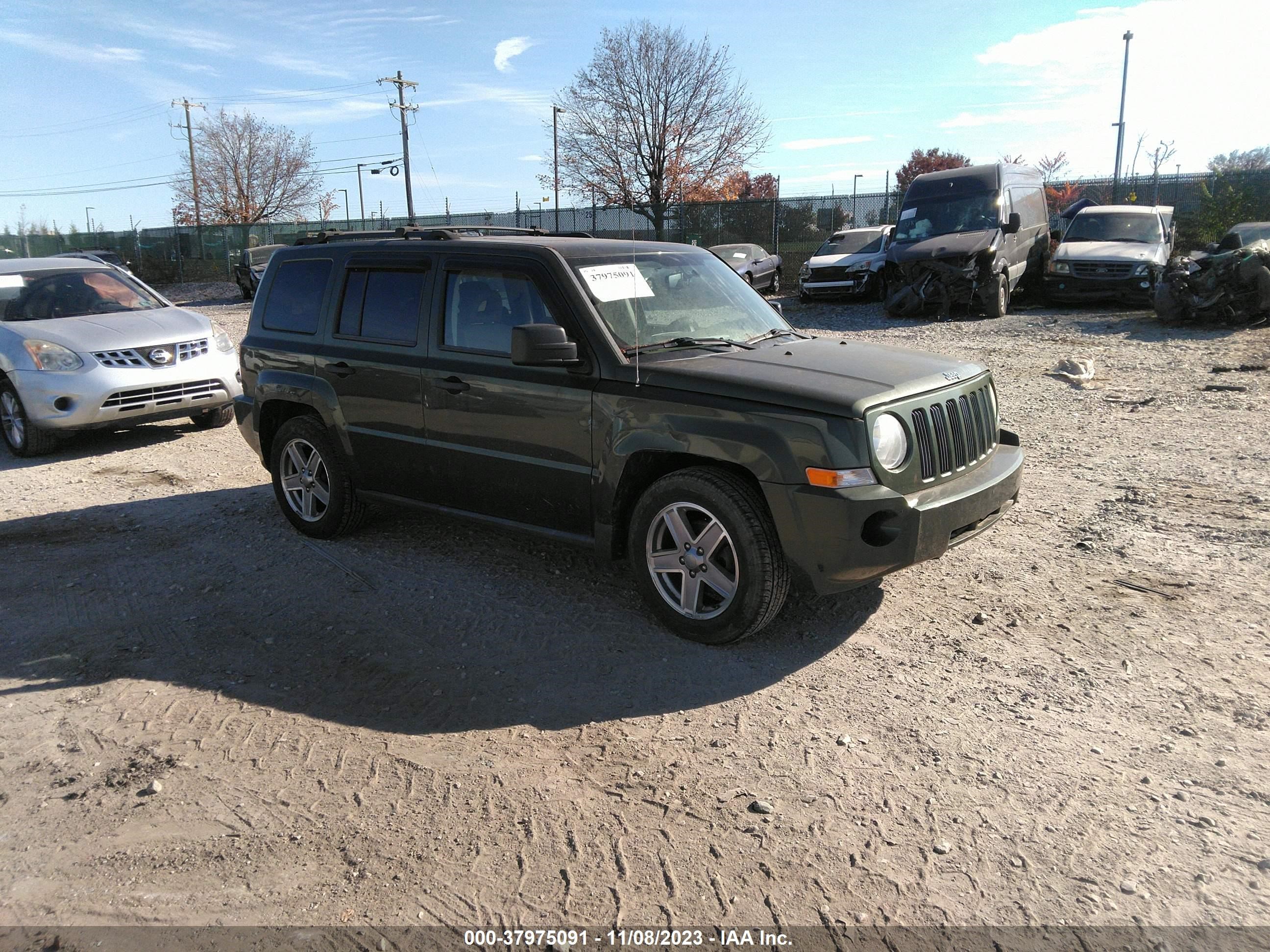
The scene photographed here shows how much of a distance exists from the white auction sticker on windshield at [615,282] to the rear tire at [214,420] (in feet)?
22.4

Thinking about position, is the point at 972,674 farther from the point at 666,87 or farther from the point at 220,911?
the point at 666,87

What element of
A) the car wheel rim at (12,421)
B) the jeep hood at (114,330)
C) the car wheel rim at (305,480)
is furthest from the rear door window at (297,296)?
the car wheel rim at (12,421)

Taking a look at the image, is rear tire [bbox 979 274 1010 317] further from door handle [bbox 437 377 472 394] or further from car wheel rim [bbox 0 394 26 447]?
car wheel rim [bbox 0 394 26 447]

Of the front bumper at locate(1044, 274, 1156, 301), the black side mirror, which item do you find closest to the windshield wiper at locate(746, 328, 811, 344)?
the black side mirror

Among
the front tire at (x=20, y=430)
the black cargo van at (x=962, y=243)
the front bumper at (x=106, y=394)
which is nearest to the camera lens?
the front bumper at (x=106, y=394)

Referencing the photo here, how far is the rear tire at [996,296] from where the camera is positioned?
52.7 feet

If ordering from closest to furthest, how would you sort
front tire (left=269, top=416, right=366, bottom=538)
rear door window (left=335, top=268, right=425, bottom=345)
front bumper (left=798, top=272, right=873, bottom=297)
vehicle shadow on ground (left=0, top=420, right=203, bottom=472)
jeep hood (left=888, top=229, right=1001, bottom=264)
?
rear door window (left=335, top=268, right=425, bottom=345) < front tire (left=269, top=416, right=366, bottom=538) < vehicle shadow on ground (left=0, top=420, right=203, bottom=472) < jeep hood (left=888, top=229, right=1001, bottom=264) < front bumper (left=798, top=272, right=873, bottom=297)

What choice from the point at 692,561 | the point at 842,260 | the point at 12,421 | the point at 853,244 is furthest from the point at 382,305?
the point at 853,244

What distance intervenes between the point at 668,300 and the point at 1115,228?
50.9 feet

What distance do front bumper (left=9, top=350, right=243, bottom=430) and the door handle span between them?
412 cm

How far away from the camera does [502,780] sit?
3.44 m

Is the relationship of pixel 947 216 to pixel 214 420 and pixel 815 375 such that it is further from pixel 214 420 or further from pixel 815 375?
pixel 815 375

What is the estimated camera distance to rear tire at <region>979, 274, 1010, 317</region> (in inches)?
632

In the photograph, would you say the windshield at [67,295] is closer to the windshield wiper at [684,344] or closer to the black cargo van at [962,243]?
the windshield wiper at [684,344]
